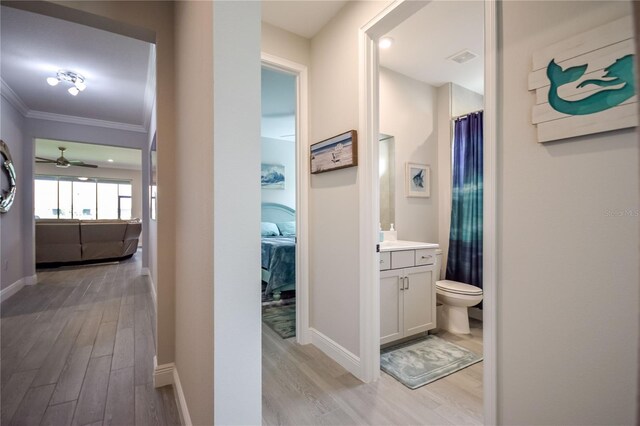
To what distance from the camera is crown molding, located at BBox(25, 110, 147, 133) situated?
425cm

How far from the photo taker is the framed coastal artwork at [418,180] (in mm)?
3111

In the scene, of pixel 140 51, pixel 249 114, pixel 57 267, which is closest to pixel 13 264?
pixel 57 267

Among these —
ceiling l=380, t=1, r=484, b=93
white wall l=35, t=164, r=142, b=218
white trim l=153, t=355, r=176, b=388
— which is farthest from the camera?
white wall l=35, t=164, r=142, b=218

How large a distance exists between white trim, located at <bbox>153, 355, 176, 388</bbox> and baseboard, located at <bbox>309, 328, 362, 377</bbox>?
42.2 inches

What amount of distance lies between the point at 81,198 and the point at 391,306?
11.1m

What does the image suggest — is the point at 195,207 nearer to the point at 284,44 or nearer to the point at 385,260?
the point at 385,260

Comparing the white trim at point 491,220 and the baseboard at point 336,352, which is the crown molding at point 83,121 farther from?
the white trim at point 491,220

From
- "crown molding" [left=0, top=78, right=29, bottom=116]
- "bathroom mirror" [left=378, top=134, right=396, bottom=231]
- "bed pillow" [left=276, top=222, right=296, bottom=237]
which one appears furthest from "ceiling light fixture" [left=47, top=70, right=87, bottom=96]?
"bathroom mirror" [left=378, top=134, right=396, bottom=231]

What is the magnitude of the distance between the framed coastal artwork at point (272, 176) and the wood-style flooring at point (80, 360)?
2789mm

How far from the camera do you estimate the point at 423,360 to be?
2.13m

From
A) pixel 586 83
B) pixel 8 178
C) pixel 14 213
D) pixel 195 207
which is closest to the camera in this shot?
pixel 586 83

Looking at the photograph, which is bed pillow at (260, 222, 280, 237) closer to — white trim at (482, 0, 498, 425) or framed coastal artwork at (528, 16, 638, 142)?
white trim at (482, 0, 498, 425)

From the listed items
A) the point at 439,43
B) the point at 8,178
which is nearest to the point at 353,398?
the point at 439,43

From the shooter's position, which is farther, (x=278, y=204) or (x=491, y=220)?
(x=278, y=204)
